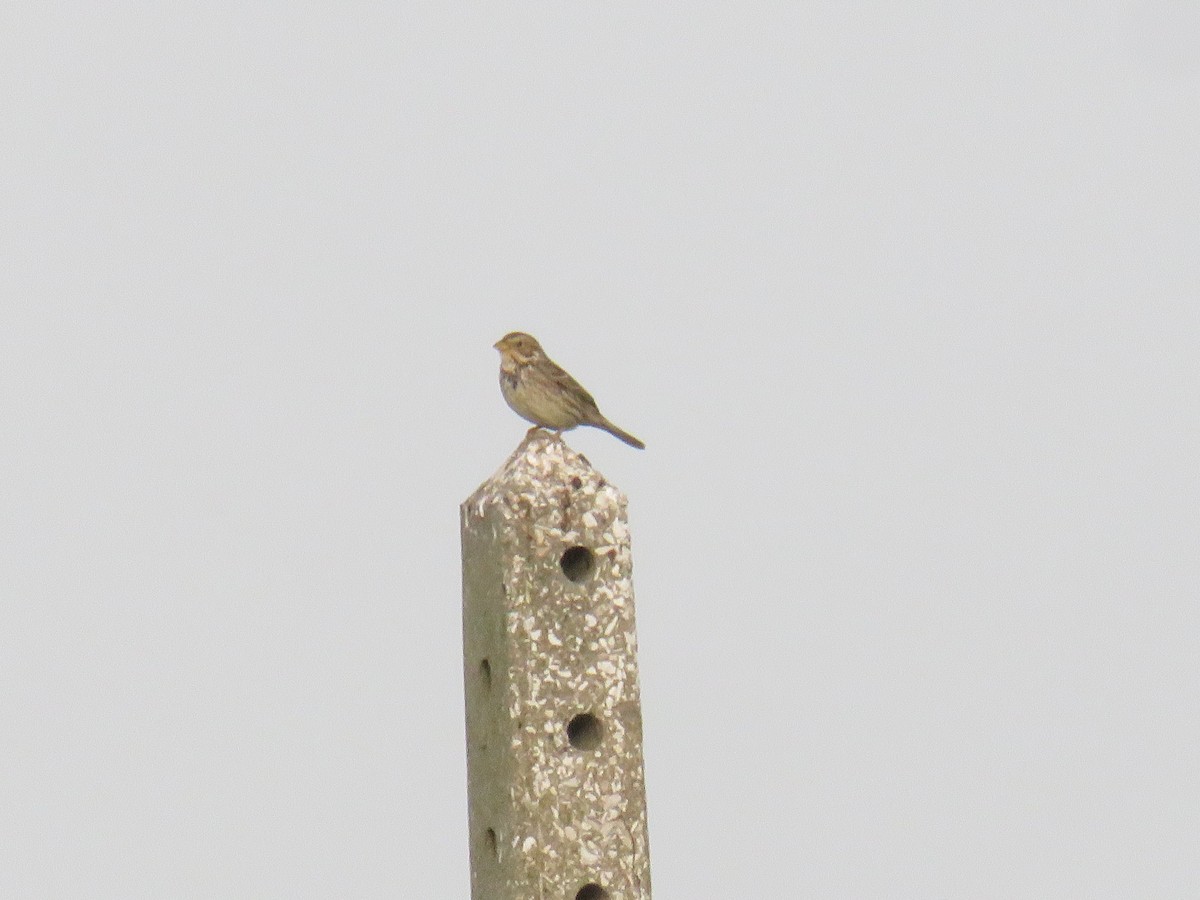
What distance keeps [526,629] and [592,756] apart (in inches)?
24.7

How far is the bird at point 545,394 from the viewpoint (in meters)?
13.2

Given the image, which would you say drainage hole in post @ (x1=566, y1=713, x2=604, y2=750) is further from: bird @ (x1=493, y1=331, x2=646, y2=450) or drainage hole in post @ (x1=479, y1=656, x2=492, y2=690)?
bird @ (x1=493, y1=331, x2=646, y2=450)

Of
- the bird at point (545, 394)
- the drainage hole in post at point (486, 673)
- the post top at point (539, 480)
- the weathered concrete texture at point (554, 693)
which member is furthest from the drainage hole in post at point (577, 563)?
the bird at point (545, 394)

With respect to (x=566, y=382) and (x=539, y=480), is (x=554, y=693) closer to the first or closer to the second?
(x=539, y=480)

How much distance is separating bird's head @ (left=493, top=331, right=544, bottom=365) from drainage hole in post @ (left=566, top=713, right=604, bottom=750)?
296 cm

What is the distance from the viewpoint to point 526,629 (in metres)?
11.0

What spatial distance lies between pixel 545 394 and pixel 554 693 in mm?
2569

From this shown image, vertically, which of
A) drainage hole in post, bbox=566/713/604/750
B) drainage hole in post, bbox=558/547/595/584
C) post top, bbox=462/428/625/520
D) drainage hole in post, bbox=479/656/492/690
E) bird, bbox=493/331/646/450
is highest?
bird, bbox=493/331/646/450

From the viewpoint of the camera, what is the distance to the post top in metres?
11.2

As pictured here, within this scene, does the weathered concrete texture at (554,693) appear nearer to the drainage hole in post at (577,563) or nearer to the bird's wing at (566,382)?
the drainage hole in post at (577,563)

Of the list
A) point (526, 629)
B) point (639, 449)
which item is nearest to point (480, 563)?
point (526, 629)

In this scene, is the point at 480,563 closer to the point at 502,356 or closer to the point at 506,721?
the point at 506,721

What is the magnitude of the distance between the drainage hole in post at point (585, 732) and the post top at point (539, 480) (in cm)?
96

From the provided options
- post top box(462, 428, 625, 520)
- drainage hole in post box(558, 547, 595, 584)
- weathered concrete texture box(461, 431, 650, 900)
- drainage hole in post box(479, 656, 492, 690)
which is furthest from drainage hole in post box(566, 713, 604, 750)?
post top box(462, 428, 625, 520)
